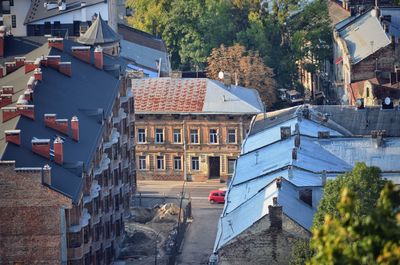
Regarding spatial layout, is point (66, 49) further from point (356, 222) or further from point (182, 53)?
point (356, 222)

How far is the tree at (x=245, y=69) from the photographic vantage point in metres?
A: 127

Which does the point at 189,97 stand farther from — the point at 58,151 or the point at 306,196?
the point at 58,151

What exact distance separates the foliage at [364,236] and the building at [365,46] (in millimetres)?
82259

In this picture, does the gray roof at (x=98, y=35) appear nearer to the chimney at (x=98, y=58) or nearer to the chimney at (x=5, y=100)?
the chimney at (x=98, y=58)

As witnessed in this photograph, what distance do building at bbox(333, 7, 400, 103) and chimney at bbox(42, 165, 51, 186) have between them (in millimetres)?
48827

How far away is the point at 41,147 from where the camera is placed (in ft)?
258

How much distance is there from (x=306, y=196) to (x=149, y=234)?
1825 centimetres

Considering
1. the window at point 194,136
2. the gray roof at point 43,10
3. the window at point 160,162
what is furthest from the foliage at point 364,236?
the gray roof at point 43,10

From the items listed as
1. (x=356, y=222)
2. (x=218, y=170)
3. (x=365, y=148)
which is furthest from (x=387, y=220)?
(x=218, y=170)

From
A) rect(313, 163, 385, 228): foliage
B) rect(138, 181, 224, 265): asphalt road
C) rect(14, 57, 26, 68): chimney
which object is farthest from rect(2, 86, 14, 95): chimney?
rect(313, 163, 385, 228): foliage

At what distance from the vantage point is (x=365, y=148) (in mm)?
91062

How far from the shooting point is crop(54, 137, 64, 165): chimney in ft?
257

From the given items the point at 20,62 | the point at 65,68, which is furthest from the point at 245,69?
the point at 65,68

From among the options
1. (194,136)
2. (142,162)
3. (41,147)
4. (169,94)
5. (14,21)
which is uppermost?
(14,21)
